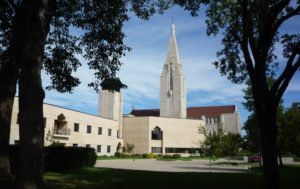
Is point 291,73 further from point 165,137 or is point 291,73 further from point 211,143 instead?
point 165,137

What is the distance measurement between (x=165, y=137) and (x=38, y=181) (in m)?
82.3

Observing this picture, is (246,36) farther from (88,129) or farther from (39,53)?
(88,129)

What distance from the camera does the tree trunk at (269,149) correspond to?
39.5 ft

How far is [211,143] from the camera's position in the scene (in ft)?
122

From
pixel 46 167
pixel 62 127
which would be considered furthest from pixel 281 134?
pixel 62 127

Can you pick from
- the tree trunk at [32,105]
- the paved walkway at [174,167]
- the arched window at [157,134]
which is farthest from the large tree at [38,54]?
the arched window at [157,134]

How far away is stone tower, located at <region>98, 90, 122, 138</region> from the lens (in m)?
88.6

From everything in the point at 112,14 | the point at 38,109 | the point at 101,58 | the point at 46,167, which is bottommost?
the point at 46,167

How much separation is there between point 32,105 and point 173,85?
363 feet

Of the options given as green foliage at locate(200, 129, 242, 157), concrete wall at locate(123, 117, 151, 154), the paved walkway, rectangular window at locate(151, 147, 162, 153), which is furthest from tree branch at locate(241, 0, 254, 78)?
rectangular window at locate(151, 147, 162, 153)

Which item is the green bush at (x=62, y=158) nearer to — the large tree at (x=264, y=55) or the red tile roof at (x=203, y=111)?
the large tree at (x=264, y=55)

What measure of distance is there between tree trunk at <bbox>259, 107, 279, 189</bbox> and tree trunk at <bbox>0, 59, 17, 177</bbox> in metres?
10.0

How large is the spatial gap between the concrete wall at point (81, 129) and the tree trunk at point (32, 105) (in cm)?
3999

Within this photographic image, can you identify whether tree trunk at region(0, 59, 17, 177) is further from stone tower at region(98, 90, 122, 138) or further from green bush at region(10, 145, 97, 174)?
stone tower at region(98, 90, 122, 138)
